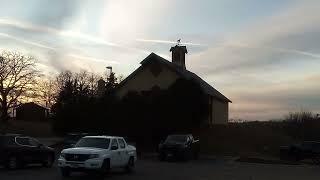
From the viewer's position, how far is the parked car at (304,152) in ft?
148

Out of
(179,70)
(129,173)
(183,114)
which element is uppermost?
(179,70)

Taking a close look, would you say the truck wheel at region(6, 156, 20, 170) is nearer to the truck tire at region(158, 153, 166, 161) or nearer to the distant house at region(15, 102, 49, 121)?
the truck tire at region(158, 153, 166, 161)

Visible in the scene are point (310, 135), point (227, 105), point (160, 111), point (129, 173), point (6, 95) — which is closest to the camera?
point (129, 173)

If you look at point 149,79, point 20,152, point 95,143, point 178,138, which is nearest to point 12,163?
point 20,152

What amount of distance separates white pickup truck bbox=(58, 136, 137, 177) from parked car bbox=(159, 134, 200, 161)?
15843 millimetres

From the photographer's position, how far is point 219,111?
70.9 metres

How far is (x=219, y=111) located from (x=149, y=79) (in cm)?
1084

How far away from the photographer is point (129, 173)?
2694cm

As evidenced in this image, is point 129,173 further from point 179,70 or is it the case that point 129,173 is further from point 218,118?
point 218,118

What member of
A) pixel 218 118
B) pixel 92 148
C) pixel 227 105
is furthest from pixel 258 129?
pixel 92 148

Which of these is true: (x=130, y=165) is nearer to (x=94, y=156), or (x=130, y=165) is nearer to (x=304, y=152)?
(x=94, y=156)

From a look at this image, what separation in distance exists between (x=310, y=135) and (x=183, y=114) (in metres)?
20.9

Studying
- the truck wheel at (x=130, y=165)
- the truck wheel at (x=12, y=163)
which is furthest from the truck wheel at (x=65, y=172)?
the truck wheel at (x=12, y=163)

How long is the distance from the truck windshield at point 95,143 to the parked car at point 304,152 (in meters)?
23.9
